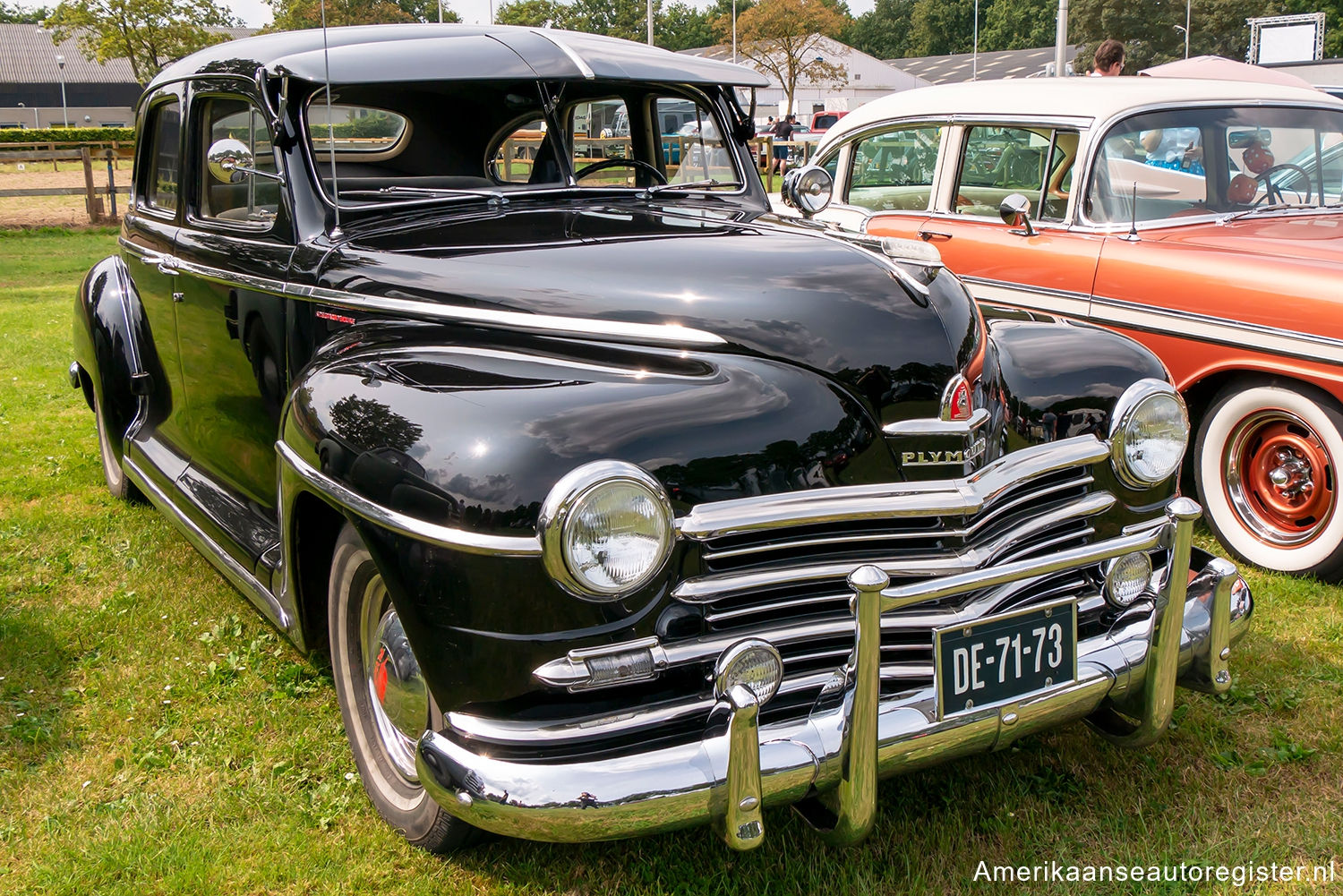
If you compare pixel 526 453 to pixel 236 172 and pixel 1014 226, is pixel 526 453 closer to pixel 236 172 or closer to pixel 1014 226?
pixel 236 172

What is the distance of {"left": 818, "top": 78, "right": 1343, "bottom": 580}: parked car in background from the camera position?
4102 mm

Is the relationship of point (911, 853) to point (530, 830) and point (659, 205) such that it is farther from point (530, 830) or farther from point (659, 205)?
point (659, 205)

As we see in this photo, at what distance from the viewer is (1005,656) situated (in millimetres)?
2244

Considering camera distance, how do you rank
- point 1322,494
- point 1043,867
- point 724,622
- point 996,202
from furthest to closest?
point 996,202 → point 1322,494 → point 1043,867 → point 724,622

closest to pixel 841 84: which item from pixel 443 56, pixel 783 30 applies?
pixel 783 30

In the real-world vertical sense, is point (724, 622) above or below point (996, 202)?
below

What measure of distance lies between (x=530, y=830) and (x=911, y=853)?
103 cm

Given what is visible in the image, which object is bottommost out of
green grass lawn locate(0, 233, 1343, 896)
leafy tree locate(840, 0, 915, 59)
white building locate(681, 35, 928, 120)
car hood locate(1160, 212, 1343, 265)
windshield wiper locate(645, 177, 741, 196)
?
green grass lawn locate(0, 233, 1343, 896)

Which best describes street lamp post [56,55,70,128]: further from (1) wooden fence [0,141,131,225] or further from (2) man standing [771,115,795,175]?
(1) wooden fence [0,141,131,225]

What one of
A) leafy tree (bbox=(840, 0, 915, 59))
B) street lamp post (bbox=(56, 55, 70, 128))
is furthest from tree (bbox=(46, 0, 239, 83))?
leafy tree (bbox=(840, 0, 915, 59))

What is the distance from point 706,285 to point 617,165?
1367mm

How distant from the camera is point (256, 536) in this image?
3.20 meters

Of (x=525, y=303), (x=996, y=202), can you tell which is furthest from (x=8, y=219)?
(x=525, y=303)

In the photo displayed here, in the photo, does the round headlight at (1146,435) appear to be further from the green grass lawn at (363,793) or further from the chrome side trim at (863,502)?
the green grass lawn at (363,793)
